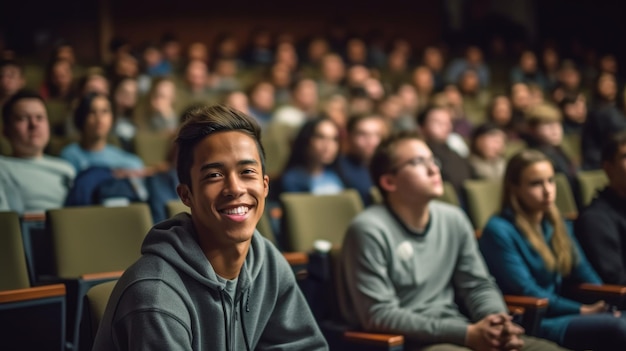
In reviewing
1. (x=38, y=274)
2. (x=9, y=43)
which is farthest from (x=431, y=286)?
(x=9, y=43)

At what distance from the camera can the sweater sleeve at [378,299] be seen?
1.52 m

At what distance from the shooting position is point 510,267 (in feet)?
6.07

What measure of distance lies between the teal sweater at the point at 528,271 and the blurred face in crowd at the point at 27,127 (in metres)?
1.36

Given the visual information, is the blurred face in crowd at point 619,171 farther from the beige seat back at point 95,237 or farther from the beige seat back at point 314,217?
the beige seat back at point 95,237

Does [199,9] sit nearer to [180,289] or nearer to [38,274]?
[38,274]

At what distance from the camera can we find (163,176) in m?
2.47

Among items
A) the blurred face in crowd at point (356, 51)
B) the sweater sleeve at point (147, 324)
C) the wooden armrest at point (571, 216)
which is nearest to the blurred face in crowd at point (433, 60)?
the blurred face in crowd at point (356, 51)

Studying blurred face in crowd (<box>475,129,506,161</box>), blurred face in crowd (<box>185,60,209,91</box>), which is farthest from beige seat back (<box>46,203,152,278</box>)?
blurred face in crowd (<box>185,60,209,91</box>)

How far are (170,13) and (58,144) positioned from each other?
3.73 metres

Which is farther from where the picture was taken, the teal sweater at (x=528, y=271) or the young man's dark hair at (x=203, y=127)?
the teal sweater at (x=528, y=271)

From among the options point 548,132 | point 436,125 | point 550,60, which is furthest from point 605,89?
point 550,60

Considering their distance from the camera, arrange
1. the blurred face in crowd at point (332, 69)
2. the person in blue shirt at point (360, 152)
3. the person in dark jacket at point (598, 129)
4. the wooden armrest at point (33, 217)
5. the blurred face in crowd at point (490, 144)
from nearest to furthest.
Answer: the wooden armrest at point (33, 217) < the person in blue shirt at point (360, 152) < the blurred face in crowd at point (490, 144) < the person in dark jacket at point (598, 129) < the blurred face in crowd at point (332, 69)

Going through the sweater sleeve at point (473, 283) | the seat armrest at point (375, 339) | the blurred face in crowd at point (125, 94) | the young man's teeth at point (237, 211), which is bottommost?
the seat armrest at point (375, 339)

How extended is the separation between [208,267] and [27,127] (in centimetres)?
144
